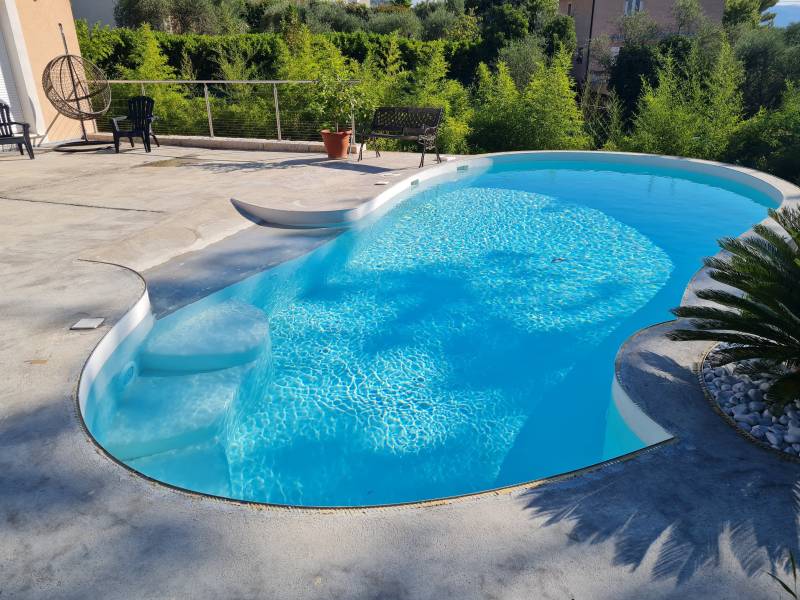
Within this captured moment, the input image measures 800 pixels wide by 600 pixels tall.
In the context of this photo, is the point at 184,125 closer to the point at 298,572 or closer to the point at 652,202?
the point at 652,202

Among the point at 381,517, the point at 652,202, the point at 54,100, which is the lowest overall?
the point at 652,202

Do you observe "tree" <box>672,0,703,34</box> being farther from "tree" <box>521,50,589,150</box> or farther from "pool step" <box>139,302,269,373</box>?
"pool step" <box>139,302,269,373</box>

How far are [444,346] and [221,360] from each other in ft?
5.69

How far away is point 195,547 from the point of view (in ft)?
7.07

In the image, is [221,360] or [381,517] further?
[221,360]

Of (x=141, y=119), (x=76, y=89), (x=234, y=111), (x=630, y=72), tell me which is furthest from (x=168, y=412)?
(x=630, y=72)

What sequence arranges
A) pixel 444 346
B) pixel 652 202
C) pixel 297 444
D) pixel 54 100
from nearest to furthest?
pixel 297 444 → pixel 444 346 → pixel 652 202 → pixel 54 100

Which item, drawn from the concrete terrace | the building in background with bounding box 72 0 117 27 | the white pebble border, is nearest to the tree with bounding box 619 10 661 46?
the white pebble border

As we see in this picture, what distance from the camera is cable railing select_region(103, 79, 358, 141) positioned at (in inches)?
464

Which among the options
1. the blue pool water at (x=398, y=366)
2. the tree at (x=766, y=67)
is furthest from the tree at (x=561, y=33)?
the blue pool water at (x=398, y=366)

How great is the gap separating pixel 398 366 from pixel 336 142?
6.59 m

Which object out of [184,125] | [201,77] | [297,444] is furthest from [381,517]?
[201,77]

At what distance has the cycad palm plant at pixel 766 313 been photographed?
2.80 m

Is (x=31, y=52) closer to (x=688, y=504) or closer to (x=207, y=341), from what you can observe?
(x=207, y=341)
